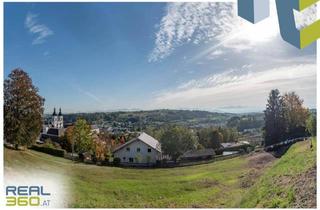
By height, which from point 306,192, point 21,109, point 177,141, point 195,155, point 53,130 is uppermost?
point 21,109

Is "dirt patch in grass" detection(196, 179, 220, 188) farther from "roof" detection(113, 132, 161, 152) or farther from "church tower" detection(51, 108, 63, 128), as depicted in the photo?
"church tower" detection(51, 108, 63, 128)

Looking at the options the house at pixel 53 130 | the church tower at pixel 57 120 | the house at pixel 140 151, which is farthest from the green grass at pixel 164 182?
the church tower at pixel 57 120

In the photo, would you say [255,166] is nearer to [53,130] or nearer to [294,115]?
[294,115]

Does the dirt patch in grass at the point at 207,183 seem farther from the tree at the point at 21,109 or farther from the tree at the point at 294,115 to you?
the tree at the point at 21,109

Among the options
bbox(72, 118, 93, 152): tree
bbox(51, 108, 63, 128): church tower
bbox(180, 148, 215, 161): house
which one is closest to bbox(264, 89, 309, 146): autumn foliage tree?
bbox(180, 148, 215, 161): house

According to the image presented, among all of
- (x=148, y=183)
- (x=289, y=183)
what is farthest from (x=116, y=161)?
(x=289, y=183)

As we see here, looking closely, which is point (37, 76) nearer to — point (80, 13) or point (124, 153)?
point (80, 13)

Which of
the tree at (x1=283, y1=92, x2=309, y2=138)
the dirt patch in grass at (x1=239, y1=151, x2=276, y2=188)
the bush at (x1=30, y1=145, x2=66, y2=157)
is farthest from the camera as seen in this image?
the bush at (x1=30, y1=145, x2=66, y2=157)

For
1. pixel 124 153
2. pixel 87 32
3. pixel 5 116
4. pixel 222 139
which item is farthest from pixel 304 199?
pixel 5 116
